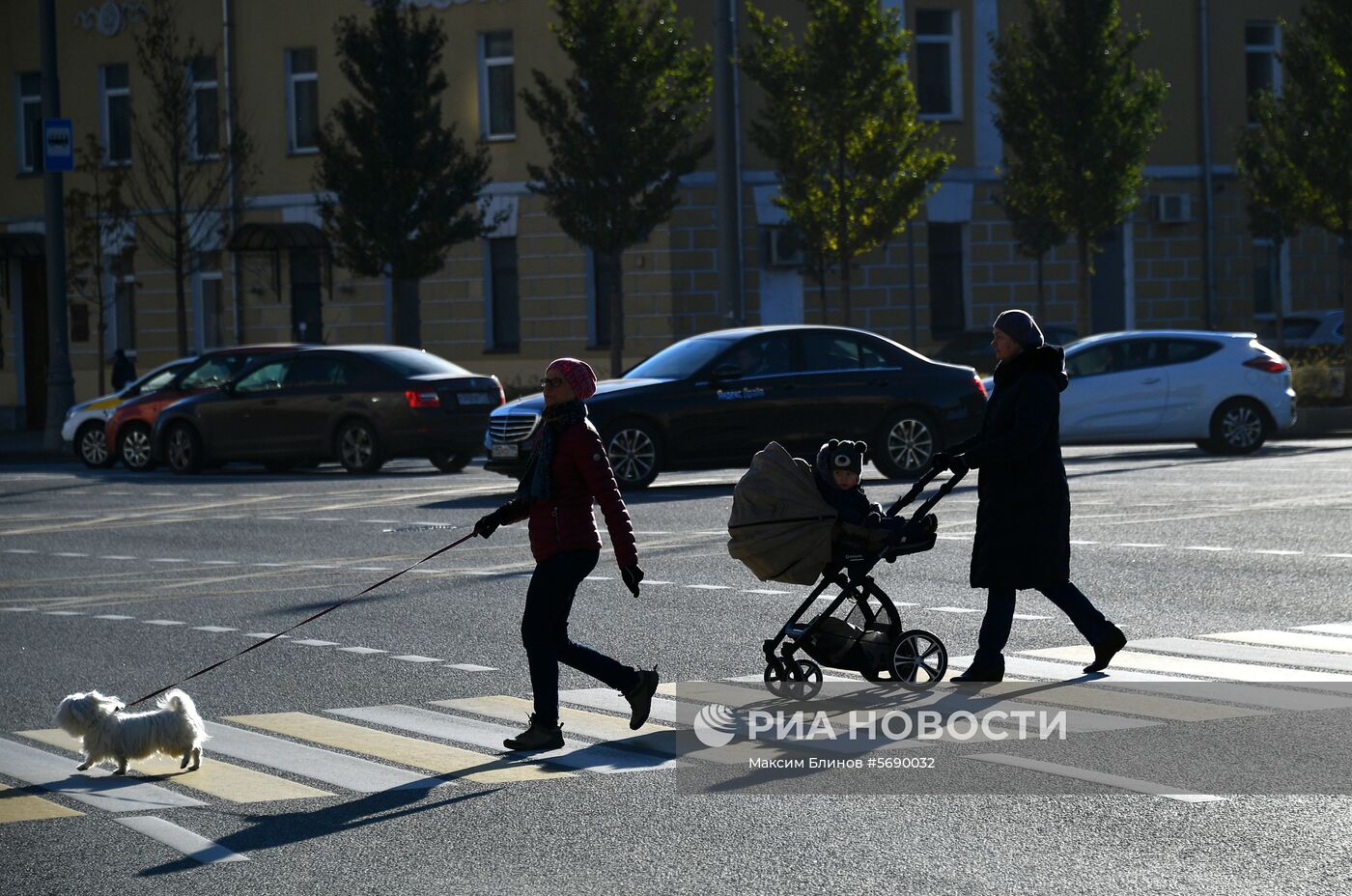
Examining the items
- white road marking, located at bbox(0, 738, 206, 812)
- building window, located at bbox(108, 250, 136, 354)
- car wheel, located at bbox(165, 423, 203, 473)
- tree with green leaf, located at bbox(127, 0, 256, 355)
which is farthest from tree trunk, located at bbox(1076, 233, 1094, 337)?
white road marking, located at bbox(0, 738, 206, 812)

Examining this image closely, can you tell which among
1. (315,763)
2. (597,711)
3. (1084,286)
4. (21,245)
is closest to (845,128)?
(1084,286)

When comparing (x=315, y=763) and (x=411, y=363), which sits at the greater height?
(x=411, y=363)

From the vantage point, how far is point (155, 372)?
3080cm

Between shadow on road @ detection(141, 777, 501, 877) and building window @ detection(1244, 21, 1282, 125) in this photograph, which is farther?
building window @ detection(1244, 21, 1282, 125)

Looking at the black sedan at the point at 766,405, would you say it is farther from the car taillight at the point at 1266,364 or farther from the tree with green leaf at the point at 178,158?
the tree with green leaf at the point at 178,158

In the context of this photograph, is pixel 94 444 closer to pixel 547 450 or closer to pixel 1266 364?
pixel 1266 364

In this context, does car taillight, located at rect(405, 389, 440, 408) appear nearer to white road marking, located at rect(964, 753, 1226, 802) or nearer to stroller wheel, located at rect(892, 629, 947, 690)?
stroller wheel, located at rect(892, 629, 947, 690)

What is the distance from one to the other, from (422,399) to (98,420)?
6946 millimetres

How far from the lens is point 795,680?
31.5ft

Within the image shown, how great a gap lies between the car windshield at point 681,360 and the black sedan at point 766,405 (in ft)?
0.06

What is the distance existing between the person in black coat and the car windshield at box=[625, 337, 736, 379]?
39.7ft

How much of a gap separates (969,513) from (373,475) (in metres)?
9.92

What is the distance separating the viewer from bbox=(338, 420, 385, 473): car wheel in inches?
1041

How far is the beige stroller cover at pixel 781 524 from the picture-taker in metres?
9.19
